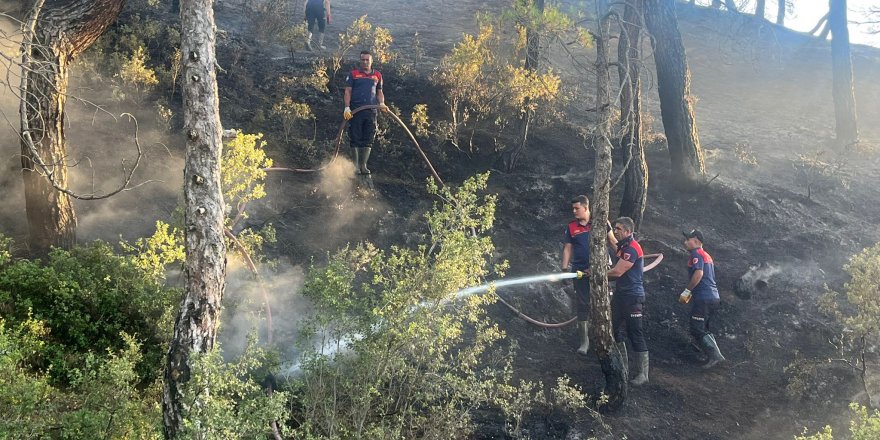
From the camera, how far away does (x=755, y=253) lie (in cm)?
971

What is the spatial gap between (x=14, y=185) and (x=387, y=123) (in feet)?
19.2

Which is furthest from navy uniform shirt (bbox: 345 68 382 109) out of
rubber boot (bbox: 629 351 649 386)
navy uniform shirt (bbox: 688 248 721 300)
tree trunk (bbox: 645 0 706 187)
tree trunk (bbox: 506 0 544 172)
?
rubber boot (bbox: 629 351 649 386)

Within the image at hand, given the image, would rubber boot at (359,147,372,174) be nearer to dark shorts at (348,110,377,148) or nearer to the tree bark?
dark shorts at (348,110,377,148)

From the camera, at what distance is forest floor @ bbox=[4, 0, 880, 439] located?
267 inches

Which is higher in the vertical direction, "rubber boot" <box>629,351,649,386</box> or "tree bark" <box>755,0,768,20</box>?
"tree bark" <box>755,0,768,20</box>

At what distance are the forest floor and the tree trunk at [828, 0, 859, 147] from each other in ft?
1.47

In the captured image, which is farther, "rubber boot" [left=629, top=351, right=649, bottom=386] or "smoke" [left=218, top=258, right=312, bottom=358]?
"rubber boot" [left=629, top=351, right=649, bottom=386]

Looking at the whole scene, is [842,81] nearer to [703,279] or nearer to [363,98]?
[703,279]

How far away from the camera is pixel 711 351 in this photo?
24.9 feet

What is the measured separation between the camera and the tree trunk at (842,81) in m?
13.5

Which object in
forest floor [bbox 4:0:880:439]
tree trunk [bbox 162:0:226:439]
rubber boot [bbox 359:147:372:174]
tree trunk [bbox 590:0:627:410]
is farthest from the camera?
rubber boot [bbox 359:147:372:174]

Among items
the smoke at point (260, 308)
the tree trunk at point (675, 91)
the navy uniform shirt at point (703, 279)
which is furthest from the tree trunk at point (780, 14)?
the smoke at point (260, 308)

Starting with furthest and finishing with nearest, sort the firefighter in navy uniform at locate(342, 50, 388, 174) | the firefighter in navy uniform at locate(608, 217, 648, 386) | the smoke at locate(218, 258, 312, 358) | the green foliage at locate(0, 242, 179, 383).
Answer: the firefighter in navy uniform at locate(342, 50, 388, 174), the firefighter in navy uniform at locate(608, 217, 648, 386), the smoke at locate(218, 258, 312, 358), the green foliage at locate(0, 242, 179, 383)

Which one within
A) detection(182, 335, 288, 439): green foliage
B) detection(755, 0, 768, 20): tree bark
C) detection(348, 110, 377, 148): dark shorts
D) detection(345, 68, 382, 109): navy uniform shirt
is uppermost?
detection(755, 0, 768, 20): tree bark
